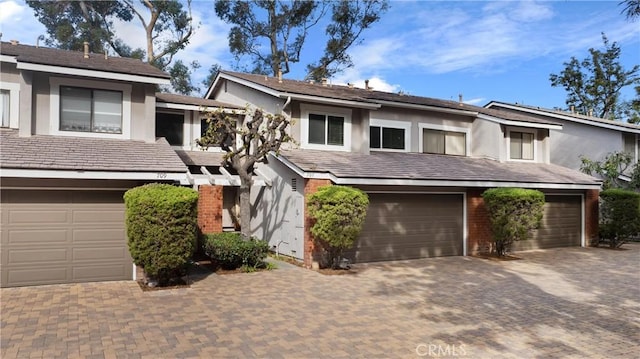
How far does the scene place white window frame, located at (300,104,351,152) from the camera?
15469mm

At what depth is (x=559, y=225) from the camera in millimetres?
17750

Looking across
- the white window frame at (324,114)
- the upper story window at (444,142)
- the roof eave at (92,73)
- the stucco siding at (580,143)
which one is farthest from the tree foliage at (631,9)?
the stucco siding at (580,143)

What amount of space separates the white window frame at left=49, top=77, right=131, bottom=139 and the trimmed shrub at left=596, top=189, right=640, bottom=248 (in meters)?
18.6

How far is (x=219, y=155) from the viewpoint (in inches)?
660

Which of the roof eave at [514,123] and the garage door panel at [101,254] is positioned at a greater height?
the roof eave at [514,123]

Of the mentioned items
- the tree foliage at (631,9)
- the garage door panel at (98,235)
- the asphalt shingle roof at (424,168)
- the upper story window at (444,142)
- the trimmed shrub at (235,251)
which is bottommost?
the trimmed shrub at (235,251)

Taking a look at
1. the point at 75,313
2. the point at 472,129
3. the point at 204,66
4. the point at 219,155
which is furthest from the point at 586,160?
the point at 204,66

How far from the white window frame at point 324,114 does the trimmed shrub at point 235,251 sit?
4686 mm

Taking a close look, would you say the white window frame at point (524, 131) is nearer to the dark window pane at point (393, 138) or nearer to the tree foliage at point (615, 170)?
the tree foliage at point (615, 170)

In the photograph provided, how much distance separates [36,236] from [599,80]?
41117 millimetres

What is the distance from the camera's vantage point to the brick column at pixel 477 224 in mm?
15484

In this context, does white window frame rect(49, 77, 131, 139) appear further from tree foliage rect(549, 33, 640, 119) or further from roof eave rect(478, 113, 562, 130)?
tree foliage rect(549, 33, 640, 119)

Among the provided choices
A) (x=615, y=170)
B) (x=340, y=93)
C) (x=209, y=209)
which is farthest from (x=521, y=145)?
(x=209, y=209)

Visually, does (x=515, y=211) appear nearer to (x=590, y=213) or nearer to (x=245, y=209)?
(x=590, y=213)
